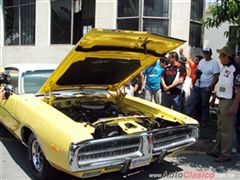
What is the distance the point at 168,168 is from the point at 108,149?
1.45m

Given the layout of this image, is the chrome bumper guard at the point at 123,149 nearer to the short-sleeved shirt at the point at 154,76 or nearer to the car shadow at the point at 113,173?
the car shadow at the point at 113,173

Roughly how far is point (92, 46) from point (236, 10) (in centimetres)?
223

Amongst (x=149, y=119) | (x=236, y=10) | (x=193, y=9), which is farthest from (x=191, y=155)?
(x=193, y=9)

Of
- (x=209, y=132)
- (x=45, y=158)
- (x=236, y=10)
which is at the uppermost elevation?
(x=236, y=10)

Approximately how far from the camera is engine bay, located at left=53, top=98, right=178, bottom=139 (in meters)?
4.39

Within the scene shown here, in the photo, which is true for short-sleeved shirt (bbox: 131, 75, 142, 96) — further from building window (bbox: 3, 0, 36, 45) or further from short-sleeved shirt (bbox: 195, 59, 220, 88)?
building window (bbox: 3, 0, 36, 45)

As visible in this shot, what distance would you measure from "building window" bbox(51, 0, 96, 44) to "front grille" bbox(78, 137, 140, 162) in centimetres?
1086

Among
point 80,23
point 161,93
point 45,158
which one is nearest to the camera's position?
point 45,158

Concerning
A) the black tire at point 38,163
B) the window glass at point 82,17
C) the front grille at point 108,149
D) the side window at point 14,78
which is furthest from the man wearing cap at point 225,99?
the window glass at point 82,17

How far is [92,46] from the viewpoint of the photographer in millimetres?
4664

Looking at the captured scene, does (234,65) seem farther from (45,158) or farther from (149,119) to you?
(45,158)

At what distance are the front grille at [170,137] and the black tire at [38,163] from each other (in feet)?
4.25

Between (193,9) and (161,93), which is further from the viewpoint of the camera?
(193,9)

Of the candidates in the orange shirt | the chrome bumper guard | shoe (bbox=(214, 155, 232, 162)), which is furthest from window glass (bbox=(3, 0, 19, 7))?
the chrome bumper guard
